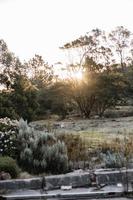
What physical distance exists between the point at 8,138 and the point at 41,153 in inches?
49.3

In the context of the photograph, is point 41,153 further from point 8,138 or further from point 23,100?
point 23,100

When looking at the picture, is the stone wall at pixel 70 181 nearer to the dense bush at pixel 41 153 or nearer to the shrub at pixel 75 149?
the dense bush at pixel 41 153

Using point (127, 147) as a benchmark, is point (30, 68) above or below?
above

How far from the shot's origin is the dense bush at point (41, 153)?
10031mm

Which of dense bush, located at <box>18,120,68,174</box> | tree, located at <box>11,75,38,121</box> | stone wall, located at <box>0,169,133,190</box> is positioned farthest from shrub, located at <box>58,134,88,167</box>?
tree, located at <box>11,75,38,121</box>

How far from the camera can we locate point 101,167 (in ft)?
32.1

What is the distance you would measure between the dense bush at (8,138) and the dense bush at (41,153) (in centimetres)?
18

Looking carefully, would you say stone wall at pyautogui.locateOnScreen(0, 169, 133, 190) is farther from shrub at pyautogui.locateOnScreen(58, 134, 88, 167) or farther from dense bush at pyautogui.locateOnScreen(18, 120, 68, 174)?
shrub at pyautogui.locateOnScreen(58, 134, 88, 167)

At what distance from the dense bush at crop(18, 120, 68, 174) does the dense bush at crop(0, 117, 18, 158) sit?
0.59ft

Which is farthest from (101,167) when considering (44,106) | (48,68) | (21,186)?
(48,68)

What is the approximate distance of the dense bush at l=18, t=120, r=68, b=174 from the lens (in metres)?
10.0

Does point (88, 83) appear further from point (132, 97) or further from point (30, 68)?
point (30, 68)

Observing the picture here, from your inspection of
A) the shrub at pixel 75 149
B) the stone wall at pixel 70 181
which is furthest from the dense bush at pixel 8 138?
the stone wall at pixel 70 181

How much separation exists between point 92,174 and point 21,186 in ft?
4.77
